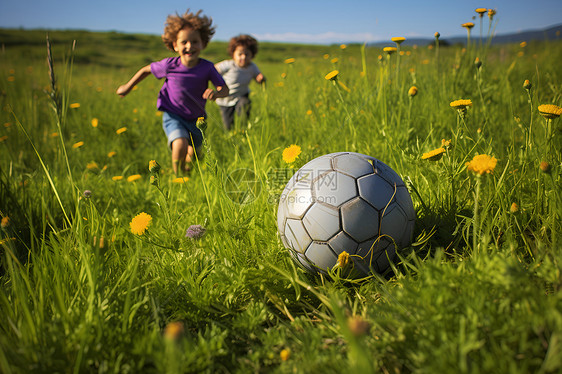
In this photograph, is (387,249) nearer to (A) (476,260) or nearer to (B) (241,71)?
(A) (476,260)

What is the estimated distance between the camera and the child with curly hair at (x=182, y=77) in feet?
12.2

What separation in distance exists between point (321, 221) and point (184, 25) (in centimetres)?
305

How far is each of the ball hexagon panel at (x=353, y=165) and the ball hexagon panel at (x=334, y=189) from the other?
0.04m

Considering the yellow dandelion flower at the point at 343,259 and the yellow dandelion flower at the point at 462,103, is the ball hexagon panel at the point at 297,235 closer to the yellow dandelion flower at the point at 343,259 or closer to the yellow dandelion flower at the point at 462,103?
the yellow dandelion flower at the point at 343,259

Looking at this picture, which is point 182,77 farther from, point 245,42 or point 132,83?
point 245,42

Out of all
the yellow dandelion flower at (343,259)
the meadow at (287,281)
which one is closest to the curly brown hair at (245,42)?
the meadow at (287,281)

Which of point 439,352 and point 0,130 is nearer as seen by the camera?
point 439,352

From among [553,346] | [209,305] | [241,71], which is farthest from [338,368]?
[241,71]

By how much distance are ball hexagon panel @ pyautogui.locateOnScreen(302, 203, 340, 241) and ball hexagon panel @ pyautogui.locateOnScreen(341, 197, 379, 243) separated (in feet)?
0.16

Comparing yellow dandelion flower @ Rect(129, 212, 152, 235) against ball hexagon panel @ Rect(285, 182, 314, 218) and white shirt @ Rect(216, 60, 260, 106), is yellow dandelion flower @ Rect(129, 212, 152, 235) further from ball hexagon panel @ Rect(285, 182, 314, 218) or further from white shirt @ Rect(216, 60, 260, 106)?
white shirt @ Rect(216, 60, 260, 106)

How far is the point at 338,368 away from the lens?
48.1 inches

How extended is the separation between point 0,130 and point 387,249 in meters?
5.76

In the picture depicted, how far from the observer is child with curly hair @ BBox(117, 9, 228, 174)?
3.73 metres

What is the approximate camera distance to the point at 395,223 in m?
1.88
